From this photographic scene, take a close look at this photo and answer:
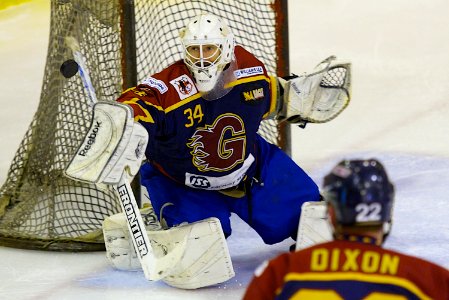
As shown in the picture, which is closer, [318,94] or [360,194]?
[360,194]

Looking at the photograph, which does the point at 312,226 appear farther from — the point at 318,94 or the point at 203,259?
the point at 318,94

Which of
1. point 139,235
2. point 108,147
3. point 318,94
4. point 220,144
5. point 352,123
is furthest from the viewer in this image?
point 352,123

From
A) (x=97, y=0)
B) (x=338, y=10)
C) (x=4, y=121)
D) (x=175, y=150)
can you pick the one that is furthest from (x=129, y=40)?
(x=338, y=10)

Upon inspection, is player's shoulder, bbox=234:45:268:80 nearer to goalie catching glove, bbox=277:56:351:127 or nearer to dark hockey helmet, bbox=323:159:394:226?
goalie catching glove, bbox=277:56:351:127

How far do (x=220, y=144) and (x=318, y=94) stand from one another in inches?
19.5

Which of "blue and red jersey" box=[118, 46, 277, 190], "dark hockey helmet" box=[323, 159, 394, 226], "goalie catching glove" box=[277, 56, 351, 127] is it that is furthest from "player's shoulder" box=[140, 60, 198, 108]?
"dark hockey helmet" box=[323, 159, 394, 226]

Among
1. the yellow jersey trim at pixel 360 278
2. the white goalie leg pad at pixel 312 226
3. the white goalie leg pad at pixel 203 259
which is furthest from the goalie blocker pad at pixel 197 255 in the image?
the yellow jersey trim at pixel 360 278

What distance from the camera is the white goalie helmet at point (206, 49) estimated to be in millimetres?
3297

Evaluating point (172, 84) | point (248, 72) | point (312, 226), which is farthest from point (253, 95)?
point (312, 226)

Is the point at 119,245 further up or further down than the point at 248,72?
further down

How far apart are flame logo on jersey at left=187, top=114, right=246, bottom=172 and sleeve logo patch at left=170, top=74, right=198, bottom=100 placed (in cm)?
12

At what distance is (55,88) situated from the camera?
156 inches

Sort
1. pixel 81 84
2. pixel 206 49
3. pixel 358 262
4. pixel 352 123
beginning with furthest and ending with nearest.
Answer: pixel 352 123
pixel 81 84
pixel 206 49
pixel 358 262

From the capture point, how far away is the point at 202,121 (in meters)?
3.39
